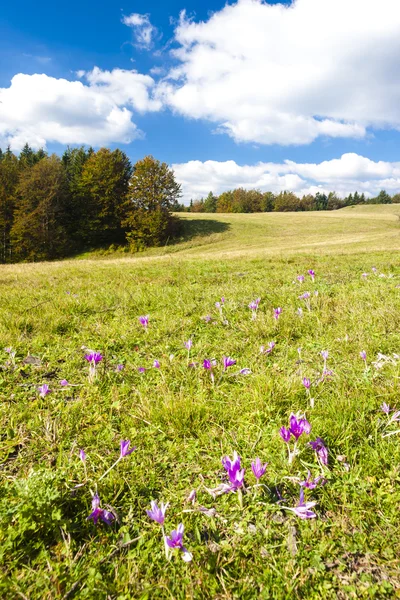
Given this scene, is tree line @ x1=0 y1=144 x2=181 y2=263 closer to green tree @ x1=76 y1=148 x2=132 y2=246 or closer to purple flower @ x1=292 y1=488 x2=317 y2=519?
green tree @ x1=76 y1=148 x2=132 y2=246

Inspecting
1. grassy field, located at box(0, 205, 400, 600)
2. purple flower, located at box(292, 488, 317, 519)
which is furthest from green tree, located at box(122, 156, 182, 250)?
purple flower, located at box(292, 488, 317, 519)

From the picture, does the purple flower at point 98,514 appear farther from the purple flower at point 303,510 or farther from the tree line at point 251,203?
the tree line at point 251,203

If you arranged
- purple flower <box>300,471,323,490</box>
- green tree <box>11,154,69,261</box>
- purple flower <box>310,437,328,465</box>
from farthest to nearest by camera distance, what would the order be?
green tree <box>11,154,69,261</box> → purple flower <box>310,437,328,465</box> → purple flower <box>300,471,323,490</box>

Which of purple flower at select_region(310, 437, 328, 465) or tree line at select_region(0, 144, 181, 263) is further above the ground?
tree line at select_region(0, 144, 181, 263)

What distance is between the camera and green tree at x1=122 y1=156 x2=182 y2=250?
42.9m

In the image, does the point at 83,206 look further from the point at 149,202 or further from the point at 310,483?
the point at 310,483

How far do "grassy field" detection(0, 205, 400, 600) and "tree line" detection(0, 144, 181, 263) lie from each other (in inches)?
1581

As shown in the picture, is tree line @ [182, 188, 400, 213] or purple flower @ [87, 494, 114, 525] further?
tree line @ [182, 188, 400, 213]

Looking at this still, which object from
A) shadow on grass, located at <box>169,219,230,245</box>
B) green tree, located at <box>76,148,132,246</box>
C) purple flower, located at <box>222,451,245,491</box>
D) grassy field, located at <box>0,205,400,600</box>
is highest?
green tree, located at <box>76,148,132,246</box>

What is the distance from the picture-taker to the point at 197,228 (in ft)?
163

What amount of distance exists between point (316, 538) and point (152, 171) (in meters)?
46.8

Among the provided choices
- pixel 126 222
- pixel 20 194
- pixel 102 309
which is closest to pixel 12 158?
pixel 20 194

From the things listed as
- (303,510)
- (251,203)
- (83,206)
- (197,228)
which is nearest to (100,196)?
(83,206)

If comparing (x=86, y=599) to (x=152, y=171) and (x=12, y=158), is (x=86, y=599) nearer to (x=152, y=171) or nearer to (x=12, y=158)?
(x=152, y=171)
